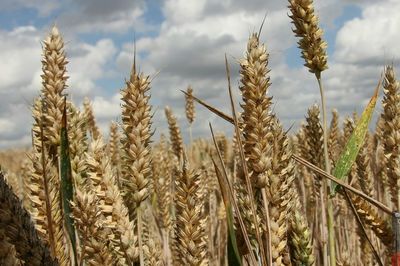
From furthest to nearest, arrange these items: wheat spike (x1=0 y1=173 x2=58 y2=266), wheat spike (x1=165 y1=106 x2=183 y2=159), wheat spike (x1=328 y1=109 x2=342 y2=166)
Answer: wheat spike (x1=165 y1=106 x2=183 y2=159) < wheat spike (x1=328 y1=109 x2=342 y2=166) < wheat spike (x1=0 y1=173 x2=58 y2=266)

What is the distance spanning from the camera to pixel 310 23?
1943 millimetres

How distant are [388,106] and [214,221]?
8.89 ft

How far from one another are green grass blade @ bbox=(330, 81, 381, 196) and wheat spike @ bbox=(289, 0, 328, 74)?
31 cm

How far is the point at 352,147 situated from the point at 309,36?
55 centimetres

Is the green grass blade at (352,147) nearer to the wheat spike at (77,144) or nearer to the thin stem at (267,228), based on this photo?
the thin stem at (267,228)

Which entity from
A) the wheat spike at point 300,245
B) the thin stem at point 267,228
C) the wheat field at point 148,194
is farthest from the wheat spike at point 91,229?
the wheat spike at point 300,245

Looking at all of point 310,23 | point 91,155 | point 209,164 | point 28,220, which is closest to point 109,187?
point 91,155

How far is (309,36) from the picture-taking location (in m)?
1.99

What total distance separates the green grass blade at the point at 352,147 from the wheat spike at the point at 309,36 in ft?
1.00

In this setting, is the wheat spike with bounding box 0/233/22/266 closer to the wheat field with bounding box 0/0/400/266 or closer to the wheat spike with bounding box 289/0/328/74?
the wheat field with bounding box 0/0/400/266

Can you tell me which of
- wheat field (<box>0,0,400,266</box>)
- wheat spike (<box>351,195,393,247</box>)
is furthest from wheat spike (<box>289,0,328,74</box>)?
wheat spike (<box>351,195,393,247</box>)

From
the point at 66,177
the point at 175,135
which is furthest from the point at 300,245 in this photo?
Result: the point at 175,135

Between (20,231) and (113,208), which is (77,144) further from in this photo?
(20,231)

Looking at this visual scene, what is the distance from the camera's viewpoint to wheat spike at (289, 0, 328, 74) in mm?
1925
